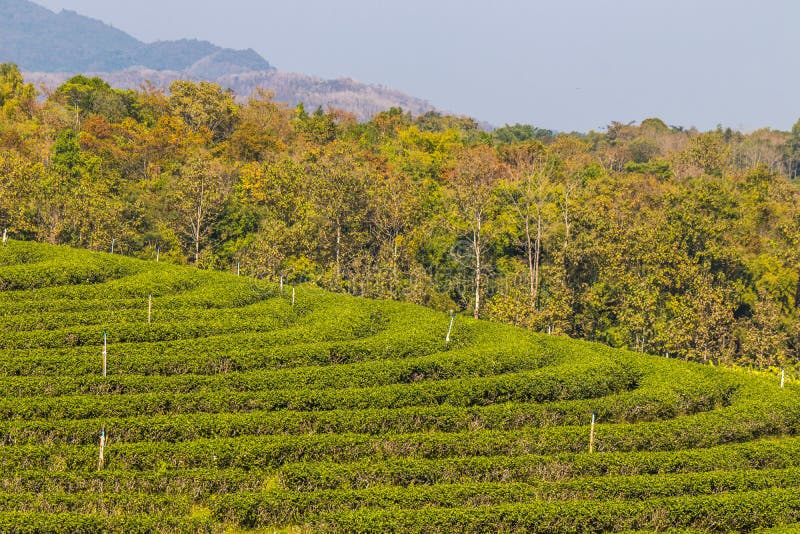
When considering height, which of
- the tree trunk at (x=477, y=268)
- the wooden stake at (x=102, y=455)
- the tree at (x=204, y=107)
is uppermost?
the tree at (x=204, y=107)

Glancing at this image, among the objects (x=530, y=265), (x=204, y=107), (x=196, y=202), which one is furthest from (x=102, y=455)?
(x=204, y=107)

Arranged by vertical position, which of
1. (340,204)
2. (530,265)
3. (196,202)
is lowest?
(530,265)

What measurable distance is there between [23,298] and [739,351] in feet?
145

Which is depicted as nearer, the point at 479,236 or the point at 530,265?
the point at 479,236

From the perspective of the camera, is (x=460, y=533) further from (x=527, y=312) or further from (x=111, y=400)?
(x=527, y=312)

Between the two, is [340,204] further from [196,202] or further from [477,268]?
[477,268]

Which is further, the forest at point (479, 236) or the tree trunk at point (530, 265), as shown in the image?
the tree trunk at point (530, 265)

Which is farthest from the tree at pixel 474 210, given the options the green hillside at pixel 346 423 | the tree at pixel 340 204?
the green hillside at pixel 346 423

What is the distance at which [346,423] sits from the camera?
896 inches

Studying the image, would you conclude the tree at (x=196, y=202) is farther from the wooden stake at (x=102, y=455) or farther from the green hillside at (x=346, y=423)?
the wooden stake at (x=102, y=455)

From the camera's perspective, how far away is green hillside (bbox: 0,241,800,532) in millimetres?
18297

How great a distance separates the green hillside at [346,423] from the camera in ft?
60.0

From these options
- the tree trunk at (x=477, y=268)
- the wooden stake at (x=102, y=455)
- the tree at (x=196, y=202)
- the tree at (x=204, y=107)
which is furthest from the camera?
the tree at (x=204, y=107)

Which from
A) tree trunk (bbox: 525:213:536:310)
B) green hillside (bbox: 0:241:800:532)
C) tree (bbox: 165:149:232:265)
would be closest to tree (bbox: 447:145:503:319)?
tree trunk (bbox: 525:213:536:310)
